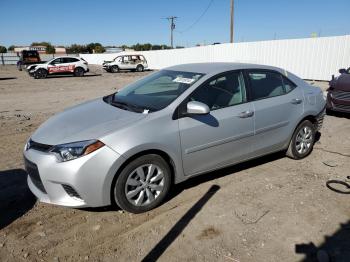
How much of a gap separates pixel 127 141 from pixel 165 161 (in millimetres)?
579

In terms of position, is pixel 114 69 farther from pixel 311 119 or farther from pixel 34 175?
pixel 34 175

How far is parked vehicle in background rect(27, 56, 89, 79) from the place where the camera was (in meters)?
24.7

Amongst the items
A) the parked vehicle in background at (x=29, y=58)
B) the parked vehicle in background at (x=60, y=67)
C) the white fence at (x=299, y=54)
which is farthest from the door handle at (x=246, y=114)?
the parked vehicle in background at (x=29, y=58)

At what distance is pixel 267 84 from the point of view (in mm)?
4895

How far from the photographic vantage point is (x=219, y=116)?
4184 mm

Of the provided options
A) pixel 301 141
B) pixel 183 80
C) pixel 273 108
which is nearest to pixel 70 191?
pixel 183 80

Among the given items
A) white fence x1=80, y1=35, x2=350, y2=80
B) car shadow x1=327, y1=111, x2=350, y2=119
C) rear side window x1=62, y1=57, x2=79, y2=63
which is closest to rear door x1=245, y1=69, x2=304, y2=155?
car shadow x1=327, y1=111, x2=350, y2=119

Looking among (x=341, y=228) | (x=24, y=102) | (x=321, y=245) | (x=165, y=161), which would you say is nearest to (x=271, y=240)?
(x=321, y=245)

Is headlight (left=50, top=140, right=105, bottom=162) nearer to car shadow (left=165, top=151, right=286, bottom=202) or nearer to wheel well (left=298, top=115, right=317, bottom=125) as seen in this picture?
car shadow (left=165, top=151, right=286, bottom=202)

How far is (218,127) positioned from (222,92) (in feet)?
1.69

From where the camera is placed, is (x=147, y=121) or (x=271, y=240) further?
(x=147, y=121)

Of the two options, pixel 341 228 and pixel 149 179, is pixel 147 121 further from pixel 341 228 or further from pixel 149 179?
pixel 341 228

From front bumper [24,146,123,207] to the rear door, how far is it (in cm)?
217

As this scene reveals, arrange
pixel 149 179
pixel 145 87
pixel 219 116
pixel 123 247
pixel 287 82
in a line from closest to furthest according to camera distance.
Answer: pixel 123 247 → pixel 149 179 → pixel 219 116 → pixel 145 87 → pixel 287 82
